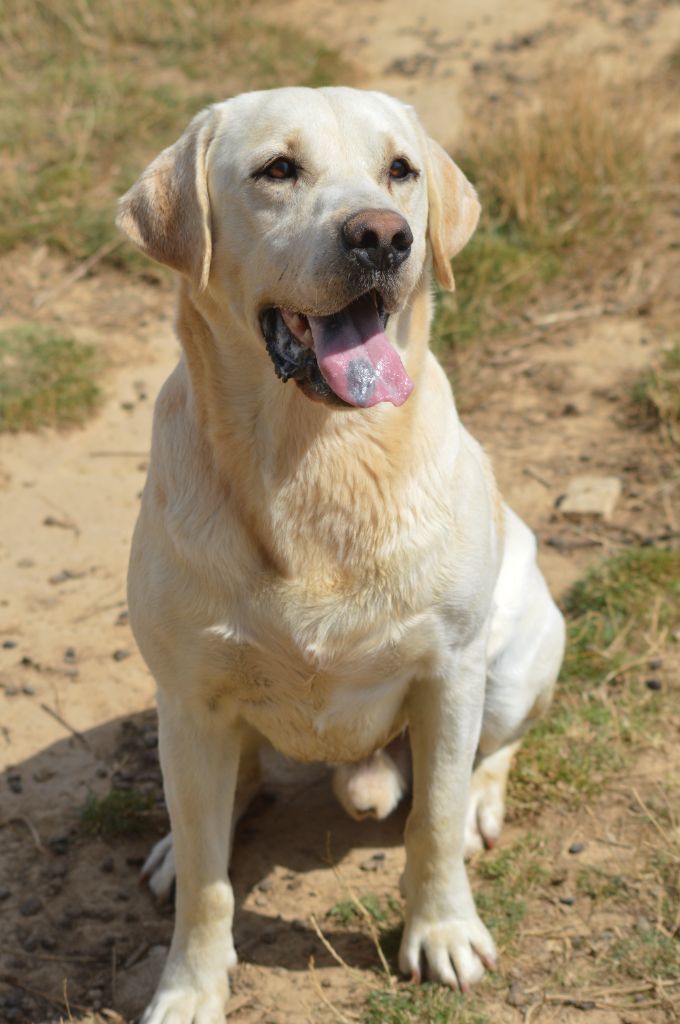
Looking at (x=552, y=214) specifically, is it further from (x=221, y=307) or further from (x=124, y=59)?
(x=221, y=307)

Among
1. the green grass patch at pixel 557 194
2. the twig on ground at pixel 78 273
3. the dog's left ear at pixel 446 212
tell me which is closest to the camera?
the dog's left ear at pixel 446 212

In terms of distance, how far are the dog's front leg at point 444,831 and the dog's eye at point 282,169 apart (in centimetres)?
109

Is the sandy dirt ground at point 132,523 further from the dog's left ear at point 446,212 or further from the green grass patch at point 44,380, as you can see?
the dog's left ear at point 446,212

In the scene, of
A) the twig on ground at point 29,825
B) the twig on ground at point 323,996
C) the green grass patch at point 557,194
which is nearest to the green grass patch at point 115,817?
the twig on ground at point 29,825

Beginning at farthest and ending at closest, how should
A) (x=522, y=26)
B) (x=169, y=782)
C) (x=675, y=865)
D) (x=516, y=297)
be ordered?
(x=522, y=26) < (x=516, y=297) < (x=675, y=865) < (x=169, y=782)

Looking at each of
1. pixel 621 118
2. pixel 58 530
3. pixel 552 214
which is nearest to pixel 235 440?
pixel 58 530

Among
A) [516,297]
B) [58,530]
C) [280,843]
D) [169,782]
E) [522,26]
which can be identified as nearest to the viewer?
[169,782]

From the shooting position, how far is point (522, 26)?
7.93m

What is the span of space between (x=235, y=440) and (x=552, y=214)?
3973 millimetres

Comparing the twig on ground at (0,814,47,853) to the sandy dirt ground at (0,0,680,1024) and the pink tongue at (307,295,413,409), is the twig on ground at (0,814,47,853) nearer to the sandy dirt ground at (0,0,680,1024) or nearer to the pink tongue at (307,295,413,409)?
the sandy dirt ground at (0,0,680,1024)

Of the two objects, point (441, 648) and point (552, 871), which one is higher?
point (441, 648)

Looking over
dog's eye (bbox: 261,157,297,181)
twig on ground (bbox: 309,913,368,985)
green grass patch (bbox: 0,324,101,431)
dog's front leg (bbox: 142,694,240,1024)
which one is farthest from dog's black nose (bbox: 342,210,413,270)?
green grass patch (bbox: 0,324,101,431)

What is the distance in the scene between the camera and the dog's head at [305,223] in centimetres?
259

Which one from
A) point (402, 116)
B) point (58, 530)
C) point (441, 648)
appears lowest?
point (58, 530)
